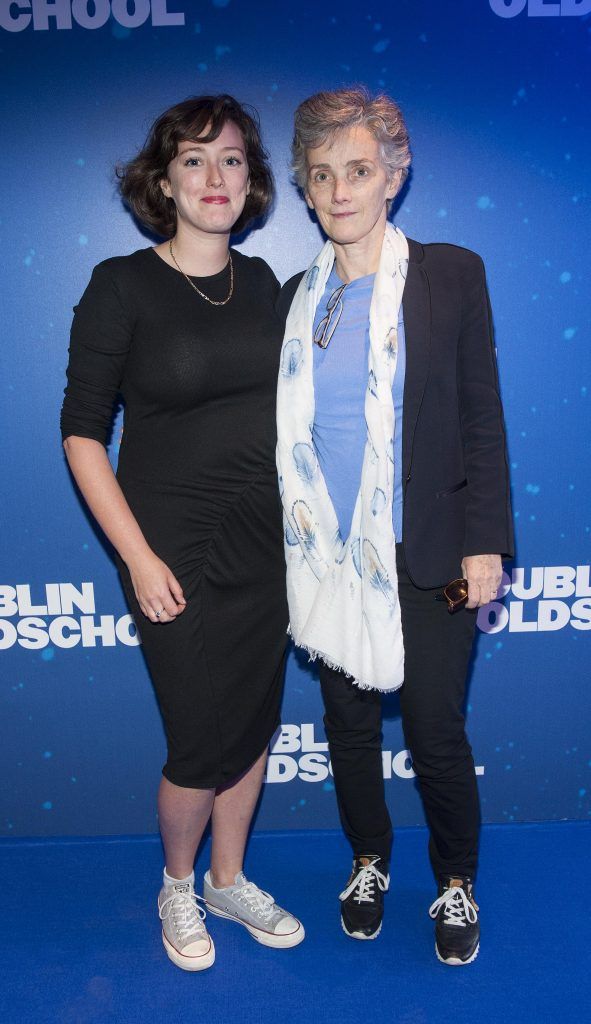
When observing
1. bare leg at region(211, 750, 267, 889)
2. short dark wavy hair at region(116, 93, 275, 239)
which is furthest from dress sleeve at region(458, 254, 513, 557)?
bare leg at region(211, 750, 267, 889)

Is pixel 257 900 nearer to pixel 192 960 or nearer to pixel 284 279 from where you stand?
pixel 192 960

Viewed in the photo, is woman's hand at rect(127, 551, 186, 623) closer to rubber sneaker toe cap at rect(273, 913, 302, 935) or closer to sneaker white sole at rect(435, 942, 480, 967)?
rubber sneaker toe cap at rect(273, 913, 302, 935)

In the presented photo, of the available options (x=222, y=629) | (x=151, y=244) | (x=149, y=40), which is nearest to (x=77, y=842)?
(x=222, y=629)

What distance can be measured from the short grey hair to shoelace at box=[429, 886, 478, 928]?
1.61 meters

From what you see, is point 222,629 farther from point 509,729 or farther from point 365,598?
point 509,729

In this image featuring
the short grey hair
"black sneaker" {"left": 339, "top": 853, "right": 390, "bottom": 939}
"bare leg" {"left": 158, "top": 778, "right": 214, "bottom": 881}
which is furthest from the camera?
"black sneaker" {"left": 339, "top": 853, "right": 390, "bottom": 939}

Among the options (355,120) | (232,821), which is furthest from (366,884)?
(355,120)

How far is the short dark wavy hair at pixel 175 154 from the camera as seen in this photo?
1780 mm

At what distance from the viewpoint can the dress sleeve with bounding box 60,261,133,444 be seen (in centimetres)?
175

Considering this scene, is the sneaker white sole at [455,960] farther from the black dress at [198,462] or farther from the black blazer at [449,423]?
the black blazer at [449,423]

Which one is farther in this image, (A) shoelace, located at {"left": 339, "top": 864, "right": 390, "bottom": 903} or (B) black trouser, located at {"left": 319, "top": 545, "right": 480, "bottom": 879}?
(A) shoelace, located at {"left": 339, "top": 864, "right": 390, "bottom": 903}

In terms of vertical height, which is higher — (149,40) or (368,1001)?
(149,40)

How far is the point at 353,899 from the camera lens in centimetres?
210

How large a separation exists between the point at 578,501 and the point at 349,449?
2.73ft
